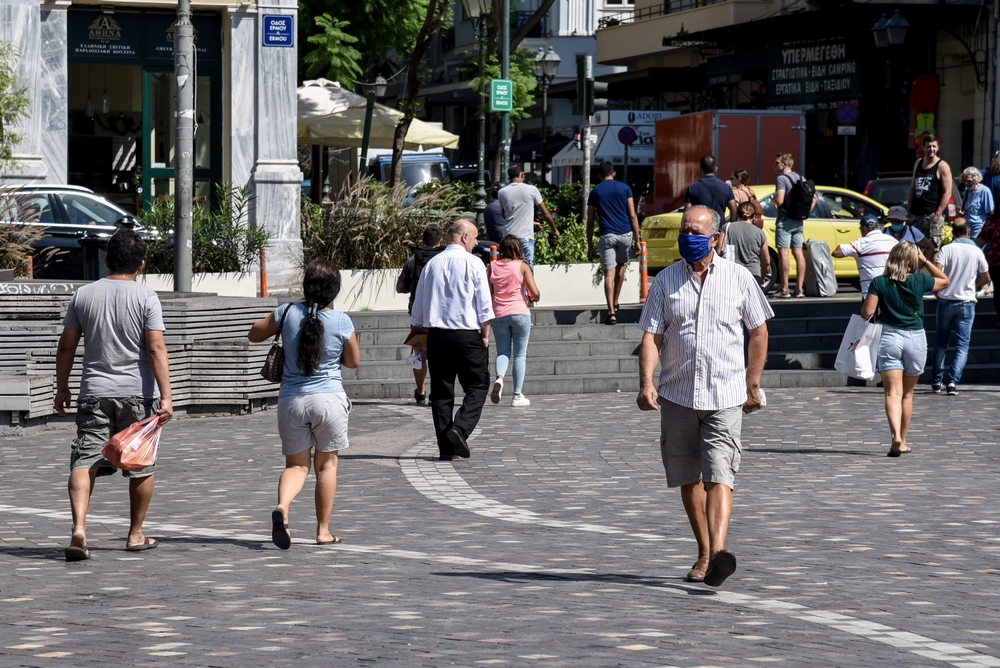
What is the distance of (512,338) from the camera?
48.6 ft

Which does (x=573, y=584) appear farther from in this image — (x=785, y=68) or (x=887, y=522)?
(x=785, y=68)

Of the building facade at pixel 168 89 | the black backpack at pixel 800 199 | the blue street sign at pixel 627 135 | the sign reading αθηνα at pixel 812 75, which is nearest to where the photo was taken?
the black backpack at pixel 800 199

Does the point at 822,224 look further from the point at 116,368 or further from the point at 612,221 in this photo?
the point at 116,368

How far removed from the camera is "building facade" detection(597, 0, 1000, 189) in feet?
114

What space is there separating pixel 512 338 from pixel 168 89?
31.3 ft

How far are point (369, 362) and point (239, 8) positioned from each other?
7.38 m

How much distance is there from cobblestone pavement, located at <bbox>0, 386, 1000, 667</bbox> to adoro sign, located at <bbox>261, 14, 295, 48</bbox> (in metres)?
9.62

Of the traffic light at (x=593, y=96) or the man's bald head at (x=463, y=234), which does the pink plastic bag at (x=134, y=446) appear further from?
the traffic light at (x=593, y=96)

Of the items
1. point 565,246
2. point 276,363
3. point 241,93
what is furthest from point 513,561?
point 241,93

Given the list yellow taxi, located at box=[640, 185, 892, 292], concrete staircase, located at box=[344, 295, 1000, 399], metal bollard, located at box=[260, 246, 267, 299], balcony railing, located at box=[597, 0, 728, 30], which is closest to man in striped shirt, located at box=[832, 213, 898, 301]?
concrete staircase, located at box=[344, 295, 1000, 399]

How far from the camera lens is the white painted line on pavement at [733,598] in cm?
571

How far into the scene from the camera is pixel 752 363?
7.36 metres

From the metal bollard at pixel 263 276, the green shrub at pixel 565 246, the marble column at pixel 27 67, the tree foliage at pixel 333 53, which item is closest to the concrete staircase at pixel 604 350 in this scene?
the green shrub at pixel 565 246

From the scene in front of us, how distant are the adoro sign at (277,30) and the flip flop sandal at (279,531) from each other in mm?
14491
